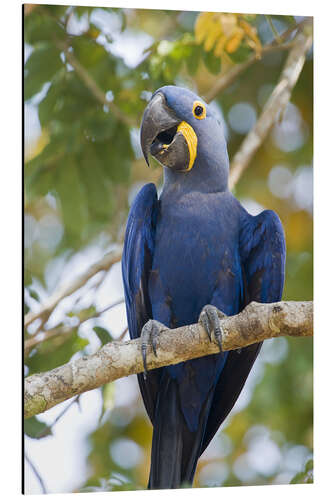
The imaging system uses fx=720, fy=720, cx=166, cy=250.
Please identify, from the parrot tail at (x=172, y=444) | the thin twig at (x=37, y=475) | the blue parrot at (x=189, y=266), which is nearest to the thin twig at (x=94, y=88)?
the blue parrot at (x=189, y=266)

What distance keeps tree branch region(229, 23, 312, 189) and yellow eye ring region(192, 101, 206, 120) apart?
1.16 ft

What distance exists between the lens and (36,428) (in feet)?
8.99

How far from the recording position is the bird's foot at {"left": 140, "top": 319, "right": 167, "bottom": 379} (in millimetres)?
2676

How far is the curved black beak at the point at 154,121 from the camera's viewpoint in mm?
2682

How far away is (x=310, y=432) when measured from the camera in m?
3.15

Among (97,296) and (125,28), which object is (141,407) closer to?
(97,296)

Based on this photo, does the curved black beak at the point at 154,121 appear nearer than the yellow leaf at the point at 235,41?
Yes

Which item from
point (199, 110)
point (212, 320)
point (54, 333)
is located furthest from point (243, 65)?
point (54, 333)

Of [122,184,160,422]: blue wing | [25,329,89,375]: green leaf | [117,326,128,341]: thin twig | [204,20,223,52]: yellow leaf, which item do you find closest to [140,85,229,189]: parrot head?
[122,184,160,422]: blue wing

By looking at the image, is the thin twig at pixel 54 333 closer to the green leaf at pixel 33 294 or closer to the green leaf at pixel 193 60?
the green leaf at pixel 33 294

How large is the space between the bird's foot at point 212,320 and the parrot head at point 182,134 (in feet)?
1.75
